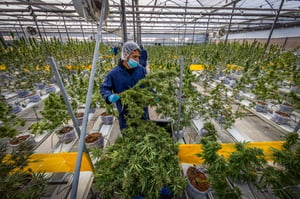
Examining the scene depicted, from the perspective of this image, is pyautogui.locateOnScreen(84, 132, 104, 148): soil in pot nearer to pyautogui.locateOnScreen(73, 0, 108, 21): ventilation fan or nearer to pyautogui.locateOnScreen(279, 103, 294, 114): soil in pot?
pyautogui.locateOnScreen(73, 0, 108, 21): ventilation fan

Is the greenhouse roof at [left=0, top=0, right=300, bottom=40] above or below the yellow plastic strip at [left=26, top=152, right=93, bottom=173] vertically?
above

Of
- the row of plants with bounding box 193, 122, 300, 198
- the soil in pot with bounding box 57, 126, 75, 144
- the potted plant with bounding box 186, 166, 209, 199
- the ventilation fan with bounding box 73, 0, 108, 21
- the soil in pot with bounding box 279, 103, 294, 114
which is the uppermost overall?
the ventilation fan with bounding box 73, 0, 108, 21

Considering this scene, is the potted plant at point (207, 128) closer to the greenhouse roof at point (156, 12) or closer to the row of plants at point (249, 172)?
the row of plants at point (249, 172)

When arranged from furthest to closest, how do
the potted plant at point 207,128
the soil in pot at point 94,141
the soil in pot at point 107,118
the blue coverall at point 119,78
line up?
the soil in pot at point 107,118, the potted plant at point 207,128, the soil in pot at point 94,141, the blue coverall at point 119,78

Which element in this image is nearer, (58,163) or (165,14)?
(58,163)

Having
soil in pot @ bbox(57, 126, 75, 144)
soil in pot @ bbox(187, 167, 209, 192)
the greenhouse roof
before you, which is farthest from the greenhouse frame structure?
soil in pot @ bbox(187, 167, 209, 192)

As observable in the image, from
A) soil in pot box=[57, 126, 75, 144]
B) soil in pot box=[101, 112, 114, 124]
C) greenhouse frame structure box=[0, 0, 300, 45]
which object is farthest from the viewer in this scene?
greenhouse frame structure box=[0, 0, 300, 45]

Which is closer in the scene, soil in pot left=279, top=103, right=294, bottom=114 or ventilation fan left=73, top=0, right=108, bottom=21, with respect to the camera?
ventilation fan left=73, top=0, right=108, bottom=21

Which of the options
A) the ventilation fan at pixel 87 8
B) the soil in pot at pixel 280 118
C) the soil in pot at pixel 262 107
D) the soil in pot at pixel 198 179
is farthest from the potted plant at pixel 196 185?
the soil in pot at pixel 262 107

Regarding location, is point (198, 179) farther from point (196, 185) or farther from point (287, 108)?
point (287, 108)

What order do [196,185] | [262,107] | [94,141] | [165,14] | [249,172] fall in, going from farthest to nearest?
[165,14] < [262,107] < [94,141] < [196,185] < [249,172]

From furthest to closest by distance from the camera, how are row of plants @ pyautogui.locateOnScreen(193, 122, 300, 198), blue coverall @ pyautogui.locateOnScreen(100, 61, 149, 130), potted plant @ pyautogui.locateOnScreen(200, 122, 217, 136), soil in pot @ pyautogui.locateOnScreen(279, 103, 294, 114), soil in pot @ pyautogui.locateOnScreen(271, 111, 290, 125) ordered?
1. soil in pot @ pyautogui.locateOnScreen(279, 103, 294, 114)
2. soil in pot @ pyautogui.locateOnScreen(271, 111, 290, 125)
3. potted plant @ pyautogui.locateOnScreen(200, 122, 217, 136)
4. blue coverall @ pyautogui.locateOnScreen(100, 61, 149, 130)
5. row of plants @ pyautogui.locateOnScreen(193, 122, 300, 198)

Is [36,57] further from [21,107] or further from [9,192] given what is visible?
[9,192]

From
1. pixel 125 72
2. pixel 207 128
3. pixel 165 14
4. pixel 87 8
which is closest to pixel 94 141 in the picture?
pixel 125 72
